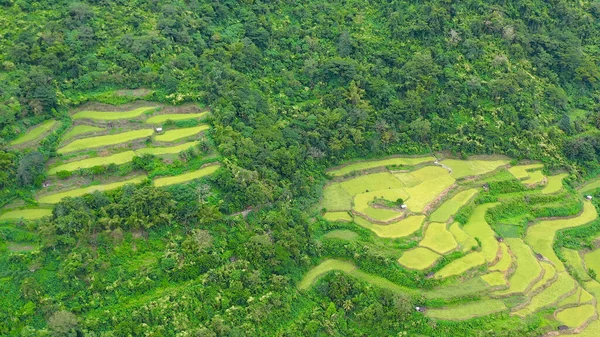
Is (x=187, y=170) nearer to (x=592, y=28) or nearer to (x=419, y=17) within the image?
(x=419, y=17)

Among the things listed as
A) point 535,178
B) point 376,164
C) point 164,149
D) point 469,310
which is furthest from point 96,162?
point 535,178

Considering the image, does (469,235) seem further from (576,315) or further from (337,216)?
(337,216)

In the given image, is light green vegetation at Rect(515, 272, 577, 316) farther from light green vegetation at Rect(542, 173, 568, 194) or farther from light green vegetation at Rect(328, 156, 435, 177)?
light green vegetation at Rect(328, 156, 435, 177)

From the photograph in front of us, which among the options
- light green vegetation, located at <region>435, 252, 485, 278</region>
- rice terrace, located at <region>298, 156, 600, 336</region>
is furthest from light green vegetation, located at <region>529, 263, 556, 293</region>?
light green vegetation, located at <region>435, 252, 485, 278</region>

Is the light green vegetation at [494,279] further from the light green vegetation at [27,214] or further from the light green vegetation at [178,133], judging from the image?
the light green vegetation at [27,214]

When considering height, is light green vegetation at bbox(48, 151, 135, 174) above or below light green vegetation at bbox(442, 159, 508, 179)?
above
